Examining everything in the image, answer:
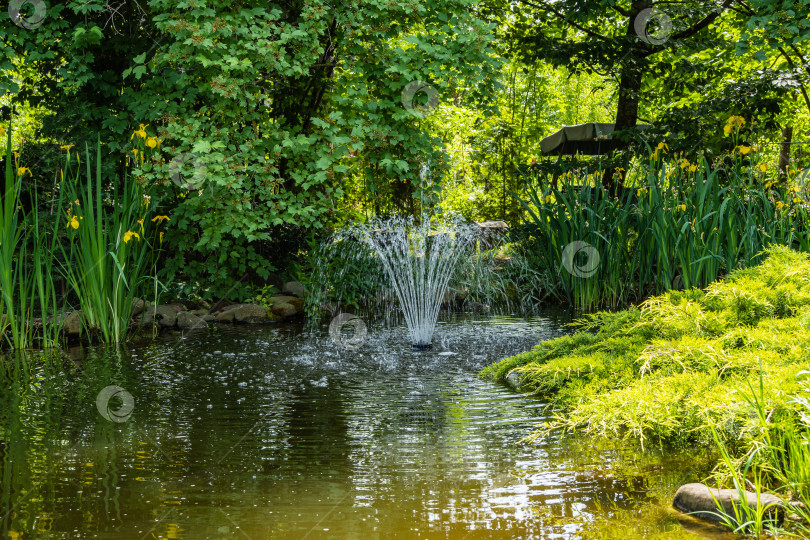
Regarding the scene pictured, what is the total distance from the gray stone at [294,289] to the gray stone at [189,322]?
1.36m

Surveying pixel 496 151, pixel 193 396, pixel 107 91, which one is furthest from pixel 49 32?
pixel 496 151

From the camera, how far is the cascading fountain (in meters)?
6.11

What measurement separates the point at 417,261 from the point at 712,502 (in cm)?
550

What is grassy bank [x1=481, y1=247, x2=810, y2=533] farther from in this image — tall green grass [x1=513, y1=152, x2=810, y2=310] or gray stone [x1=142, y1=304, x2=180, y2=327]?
gray stone [x1=142, y1=304, x2=180, y2=327]

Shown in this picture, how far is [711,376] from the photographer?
115 inches

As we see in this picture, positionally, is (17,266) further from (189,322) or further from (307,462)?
(307,462)

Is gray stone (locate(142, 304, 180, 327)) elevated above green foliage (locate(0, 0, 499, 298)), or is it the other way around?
green foliage (locate(0, 0, 499, 298))

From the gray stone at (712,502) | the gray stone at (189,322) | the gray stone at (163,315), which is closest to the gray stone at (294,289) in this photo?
the gray stone at (189,322)

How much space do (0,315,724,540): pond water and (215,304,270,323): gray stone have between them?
2.45 m

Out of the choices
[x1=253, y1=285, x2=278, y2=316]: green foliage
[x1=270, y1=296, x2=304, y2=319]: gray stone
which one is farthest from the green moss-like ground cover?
[x1=253, y1=285, x2=278, y2=316]: green foliage

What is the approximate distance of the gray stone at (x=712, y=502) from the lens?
6.64 feet

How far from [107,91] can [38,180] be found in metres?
1.22

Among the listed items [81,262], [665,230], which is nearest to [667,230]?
[665,230]

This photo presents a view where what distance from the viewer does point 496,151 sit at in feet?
44.0
